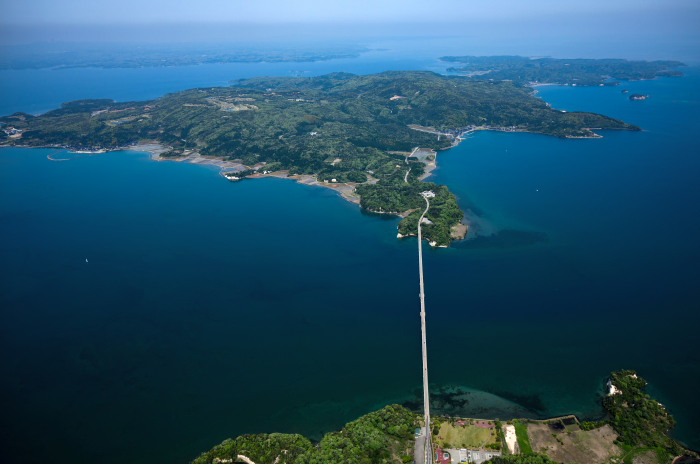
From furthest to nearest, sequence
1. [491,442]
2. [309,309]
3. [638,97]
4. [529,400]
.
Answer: [638,97] < [309,309] < [529,400] < [491,442]

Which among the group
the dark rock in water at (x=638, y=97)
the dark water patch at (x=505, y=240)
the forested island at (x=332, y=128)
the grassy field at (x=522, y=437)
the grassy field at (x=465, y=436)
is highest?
the dark rock in water at (x=638, y=97)

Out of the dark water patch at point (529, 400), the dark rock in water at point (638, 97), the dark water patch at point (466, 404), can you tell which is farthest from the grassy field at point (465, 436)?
the dark rock in water at point (638, 97)

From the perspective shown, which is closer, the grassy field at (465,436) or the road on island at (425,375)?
the road on island at (425,375)

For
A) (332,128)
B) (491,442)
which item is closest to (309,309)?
(491,442)

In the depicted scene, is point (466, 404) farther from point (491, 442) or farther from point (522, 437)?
point (522, 437)

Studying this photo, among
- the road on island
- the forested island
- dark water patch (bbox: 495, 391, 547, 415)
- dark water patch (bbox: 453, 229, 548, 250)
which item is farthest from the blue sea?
the forested island

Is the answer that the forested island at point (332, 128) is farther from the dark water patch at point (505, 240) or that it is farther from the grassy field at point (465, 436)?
the grassy field at point (465, 436)
